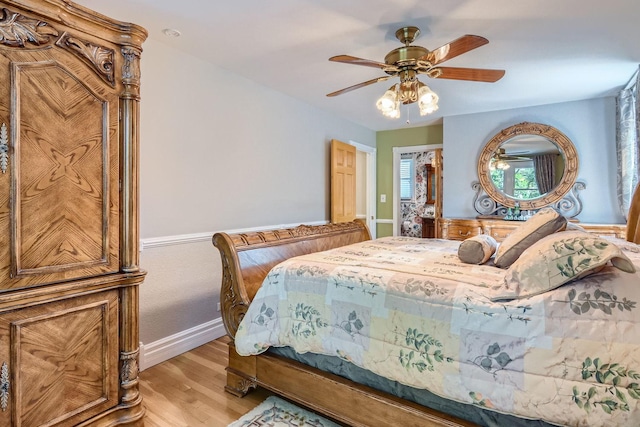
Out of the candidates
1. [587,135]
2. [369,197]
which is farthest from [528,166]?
[369,197]

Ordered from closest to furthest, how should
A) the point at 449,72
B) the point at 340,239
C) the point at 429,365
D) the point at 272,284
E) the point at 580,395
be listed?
the point at 580,395, the point at 429,365, the point at 272,284, the point at 449,72, the point at 340,239

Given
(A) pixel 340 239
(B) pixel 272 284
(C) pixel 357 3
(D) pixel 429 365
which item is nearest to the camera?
(D) pixel 429 365

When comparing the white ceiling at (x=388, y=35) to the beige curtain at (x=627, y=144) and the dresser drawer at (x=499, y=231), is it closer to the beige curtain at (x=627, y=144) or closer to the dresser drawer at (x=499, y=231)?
the beige curtain at (x=627, y=144)

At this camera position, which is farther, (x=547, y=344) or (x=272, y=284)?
(x=272, y=284)

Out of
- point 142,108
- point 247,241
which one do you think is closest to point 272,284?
point 247,241

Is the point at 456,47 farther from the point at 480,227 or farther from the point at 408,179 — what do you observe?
the point at 408,179

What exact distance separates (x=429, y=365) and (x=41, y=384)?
67.5 inches

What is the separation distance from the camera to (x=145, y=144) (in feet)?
8.16

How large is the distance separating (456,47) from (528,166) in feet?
9.89

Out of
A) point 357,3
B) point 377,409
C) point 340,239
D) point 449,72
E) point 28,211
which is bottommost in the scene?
point 377,409

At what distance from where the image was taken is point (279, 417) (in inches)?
73.9

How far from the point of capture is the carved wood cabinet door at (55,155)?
1378 mm

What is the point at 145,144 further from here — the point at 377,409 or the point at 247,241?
the point at 377,409

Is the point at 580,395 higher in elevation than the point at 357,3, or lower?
lower
